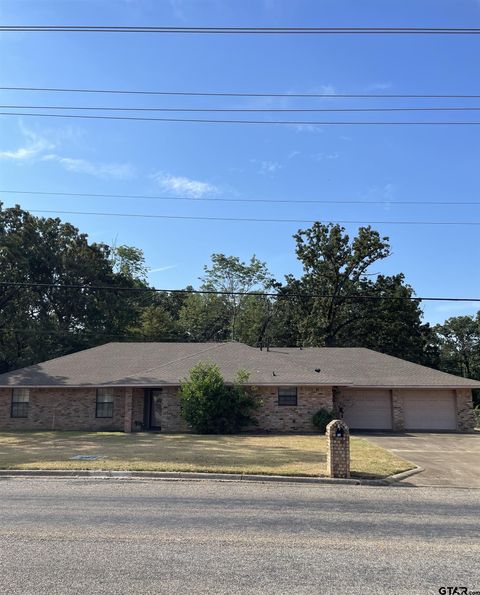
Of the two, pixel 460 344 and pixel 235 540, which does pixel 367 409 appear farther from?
pixel 460 344

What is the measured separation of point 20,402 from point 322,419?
14.9 metres

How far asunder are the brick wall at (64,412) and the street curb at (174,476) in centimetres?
1180

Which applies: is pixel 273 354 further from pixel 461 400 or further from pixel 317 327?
pixel 317 327

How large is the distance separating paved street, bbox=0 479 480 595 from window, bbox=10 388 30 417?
15.6m

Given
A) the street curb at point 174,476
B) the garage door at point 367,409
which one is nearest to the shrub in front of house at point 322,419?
the garage door at point 367,409

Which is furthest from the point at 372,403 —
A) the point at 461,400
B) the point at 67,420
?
the point at 67,420

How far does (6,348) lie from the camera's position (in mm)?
38281

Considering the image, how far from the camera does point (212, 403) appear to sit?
21875 mm

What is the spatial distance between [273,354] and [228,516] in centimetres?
1992

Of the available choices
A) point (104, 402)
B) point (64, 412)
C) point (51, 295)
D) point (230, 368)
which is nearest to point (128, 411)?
point (104, 402)

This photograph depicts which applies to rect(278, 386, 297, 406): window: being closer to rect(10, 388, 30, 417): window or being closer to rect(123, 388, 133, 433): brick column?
rect(123, 388, 133, 433): brick column

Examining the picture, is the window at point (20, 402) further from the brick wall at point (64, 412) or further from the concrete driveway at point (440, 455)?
the concrete driveway at point (440, 455)

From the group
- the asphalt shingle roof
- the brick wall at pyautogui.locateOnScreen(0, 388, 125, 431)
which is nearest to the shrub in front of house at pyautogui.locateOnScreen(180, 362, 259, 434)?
the asphalt shingle roof

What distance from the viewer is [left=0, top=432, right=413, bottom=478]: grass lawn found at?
13.1m
